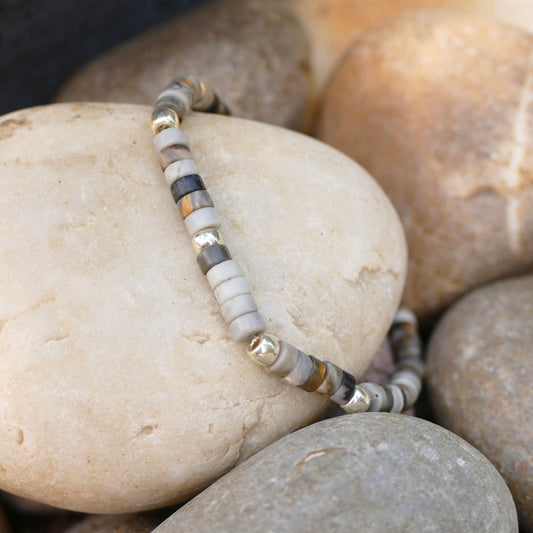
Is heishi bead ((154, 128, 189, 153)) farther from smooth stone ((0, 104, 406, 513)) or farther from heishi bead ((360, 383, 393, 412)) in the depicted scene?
heishi bead ((360, 383, 393, 412))

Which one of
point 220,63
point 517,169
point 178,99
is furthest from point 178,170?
point 517,169

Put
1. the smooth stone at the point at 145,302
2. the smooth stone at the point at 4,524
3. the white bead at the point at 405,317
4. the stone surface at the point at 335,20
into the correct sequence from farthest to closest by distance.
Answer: the stone surface at the point at 335,20 < the white bead at the point at 405,317 < the smooth stone at the point at 4,524 < the smooth stone at the point at 145,302

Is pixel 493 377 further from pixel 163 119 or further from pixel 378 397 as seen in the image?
pixel 163 119

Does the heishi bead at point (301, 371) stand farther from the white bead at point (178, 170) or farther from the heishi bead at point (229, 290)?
the white bead at point (178, 170)

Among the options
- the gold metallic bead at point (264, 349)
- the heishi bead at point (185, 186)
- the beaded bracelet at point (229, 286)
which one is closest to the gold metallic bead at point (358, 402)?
the beaded bracelet at point (229, 286)

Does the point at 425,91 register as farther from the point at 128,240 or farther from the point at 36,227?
the point at 36,227

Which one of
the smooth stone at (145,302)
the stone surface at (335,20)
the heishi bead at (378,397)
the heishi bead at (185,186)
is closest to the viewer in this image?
the smooth stone at (145,302)
